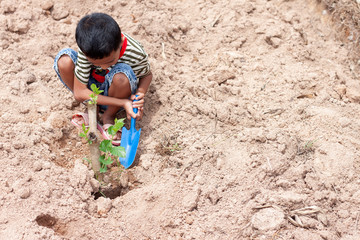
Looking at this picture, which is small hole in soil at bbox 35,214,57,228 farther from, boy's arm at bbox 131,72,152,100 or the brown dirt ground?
boy's arm at bbox 131,72,152,100

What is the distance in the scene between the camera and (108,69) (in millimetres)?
2158

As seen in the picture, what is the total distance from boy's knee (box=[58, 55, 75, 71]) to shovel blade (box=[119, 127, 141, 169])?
1.55ft

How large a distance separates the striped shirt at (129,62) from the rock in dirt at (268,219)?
1042 mm

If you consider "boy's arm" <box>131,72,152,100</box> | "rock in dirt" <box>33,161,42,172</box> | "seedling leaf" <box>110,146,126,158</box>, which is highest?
"boy's arm" <box>131,72,152,100</box>

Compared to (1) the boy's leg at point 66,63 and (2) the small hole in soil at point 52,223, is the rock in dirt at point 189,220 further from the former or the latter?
(1) the boy's leg at point 66,63

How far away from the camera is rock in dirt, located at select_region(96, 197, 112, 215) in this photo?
1.84 metres

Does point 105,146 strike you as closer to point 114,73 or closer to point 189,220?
point 114,73

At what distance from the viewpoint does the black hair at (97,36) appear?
1.81 meters

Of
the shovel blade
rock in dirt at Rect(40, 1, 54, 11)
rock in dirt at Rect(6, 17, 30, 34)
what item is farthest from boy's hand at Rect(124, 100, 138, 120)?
rock in dirt at Rect(40, 1, 54, 11)

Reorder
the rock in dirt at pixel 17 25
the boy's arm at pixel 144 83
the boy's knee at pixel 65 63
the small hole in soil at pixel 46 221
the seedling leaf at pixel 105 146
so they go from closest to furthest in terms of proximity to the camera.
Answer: the small hole in soil at pixel 46 221
the seedling leaf at pixel 105 146
the boy's knee at pixel 65 63
the boy's arm at pixel 144 83
the rock in dirt at pixel 17 25

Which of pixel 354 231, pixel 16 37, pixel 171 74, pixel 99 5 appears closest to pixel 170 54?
pixel 171 74

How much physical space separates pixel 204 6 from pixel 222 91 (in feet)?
2.86

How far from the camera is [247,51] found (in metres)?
2.75

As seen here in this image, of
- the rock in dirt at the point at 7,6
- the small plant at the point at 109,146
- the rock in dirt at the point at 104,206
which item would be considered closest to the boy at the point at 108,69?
the small plant at the point at 109,146
